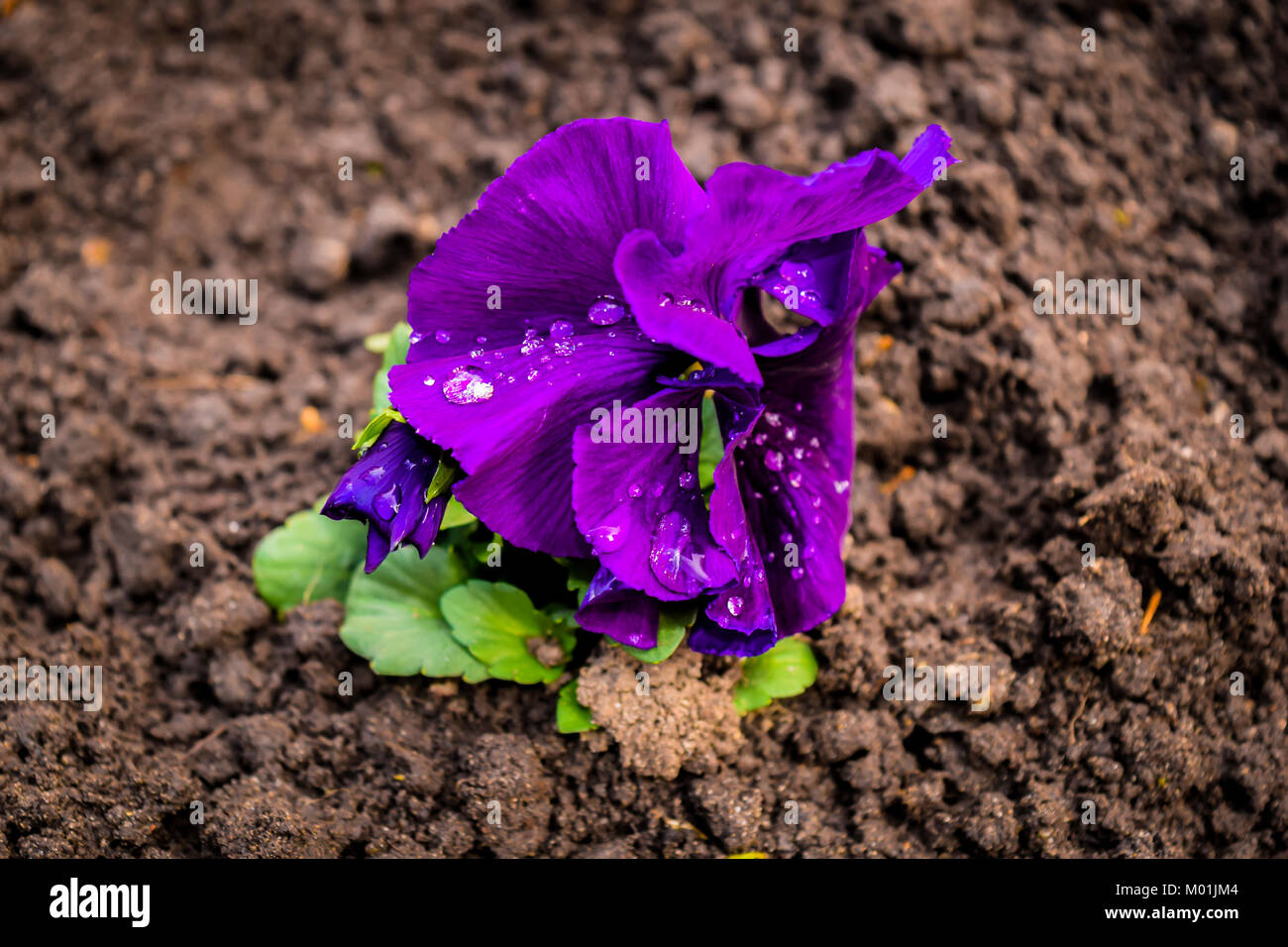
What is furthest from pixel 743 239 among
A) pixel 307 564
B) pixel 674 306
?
pixel 307 564

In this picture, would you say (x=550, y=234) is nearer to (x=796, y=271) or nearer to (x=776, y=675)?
(x=796, y=271)

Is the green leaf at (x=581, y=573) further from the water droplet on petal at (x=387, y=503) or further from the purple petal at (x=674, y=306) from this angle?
the purple petal at (x=674, y=306)

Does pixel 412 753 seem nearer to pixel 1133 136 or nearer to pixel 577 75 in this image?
pixel 577 75

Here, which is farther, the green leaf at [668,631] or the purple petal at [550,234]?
the green leaf at [668,631]

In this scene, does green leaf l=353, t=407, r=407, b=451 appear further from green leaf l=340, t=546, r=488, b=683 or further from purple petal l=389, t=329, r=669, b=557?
green leaf l=340, t=546, r=488, b=683

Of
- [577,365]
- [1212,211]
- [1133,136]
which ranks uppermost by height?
[1133,136]

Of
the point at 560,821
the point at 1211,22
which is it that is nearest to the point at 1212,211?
the point at 1211,22

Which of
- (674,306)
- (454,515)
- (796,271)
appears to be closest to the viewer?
(674,306)

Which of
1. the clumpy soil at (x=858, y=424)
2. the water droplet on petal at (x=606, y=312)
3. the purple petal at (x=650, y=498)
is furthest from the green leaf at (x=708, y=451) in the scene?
the clumpy soil at (x=858, y=424)
